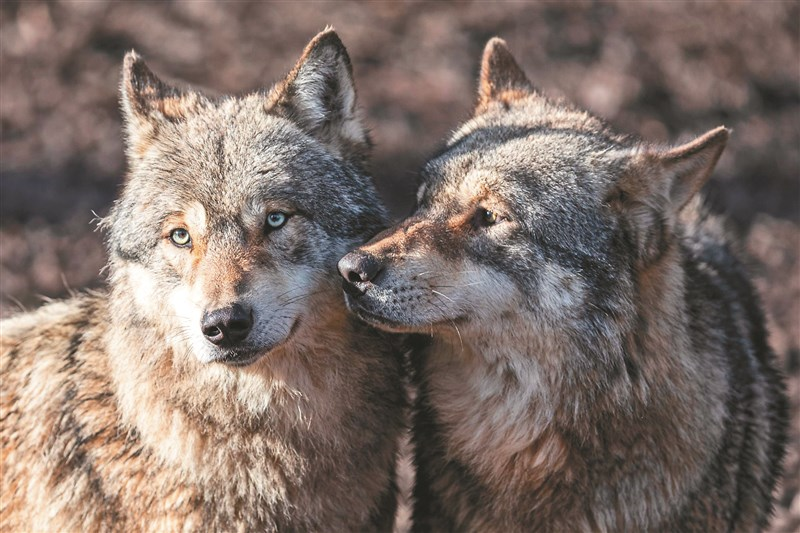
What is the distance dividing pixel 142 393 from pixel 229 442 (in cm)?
53

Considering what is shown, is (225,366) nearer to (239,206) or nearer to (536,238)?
(239,206)

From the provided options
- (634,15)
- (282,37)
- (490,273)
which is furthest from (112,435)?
(634,15)

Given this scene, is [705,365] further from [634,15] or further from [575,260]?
[634,15]

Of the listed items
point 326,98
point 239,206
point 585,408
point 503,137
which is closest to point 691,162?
point 503,137

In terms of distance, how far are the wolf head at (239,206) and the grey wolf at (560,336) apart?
34 cm

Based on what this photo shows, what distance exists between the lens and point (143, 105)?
5.34 meters

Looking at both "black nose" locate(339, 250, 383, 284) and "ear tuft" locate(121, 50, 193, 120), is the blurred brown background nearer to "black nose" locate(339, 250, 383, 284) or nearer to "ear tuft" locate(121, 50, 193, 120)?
"ear tuft" locate(121, 50, 193, 120)

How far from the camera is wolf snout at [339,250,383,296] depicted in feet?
15.1

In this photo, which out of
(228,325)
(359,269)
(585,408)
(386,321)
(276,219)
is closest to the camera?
(228,325)

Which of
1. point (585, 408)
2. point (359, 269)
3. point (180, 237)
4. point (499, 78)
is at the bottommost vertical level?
point (585, 408)

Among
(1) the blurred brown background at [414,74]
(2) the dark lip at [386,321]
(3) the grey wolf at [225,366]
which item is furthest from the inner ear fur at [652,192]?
(1) the blurred brown background at [414,74]

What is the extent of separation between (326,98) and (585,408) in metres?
2.21

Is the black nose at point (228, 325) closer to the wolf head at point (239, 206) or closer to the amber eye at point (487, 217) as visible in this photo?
the wolf head at point (239, 206)

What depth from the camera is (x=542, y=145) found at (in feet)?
17.3
